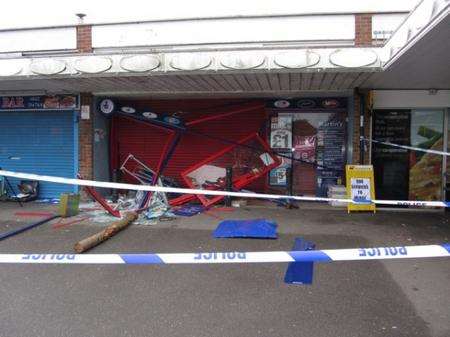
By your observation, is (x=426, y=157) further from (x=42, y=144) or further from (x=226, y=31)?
(x=42, y=144)

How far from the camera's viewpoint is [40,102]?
12.2 metres

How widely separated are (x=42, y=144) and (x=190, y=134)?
3888 mm

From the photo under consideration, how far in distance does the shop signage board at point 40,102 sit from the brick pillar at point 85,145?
36 cm

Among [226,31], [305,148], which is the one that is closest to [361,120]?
[305,148]

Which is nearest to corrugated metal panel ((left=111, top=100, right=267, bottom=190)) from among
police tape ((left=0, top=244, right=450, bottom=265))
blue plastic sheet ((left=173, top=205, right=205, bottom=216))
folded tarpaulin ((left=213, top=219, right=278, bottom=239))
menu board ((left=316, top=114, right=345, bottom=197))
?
menu board ((left=316, top=114, right=345, bottom=197))

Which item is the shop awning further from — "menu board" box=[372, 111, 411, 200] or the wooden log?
the wooden log

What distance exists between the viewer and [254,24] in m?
10.7

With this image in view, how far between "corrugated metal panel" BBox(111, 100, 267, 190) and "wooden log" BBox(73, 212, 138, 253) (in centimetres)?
333

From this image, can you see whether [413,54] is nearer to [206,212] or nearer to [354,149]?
[354,149]

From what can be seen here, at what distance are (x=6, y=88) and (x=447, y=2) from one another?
10.3 meters

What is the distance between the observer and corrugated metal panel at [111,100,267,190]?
12164mm

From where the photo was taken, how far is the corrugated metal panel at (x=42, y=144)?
40.2ft

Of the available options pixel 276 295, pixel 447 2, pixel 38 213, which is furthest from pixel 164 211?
pixel 447 2

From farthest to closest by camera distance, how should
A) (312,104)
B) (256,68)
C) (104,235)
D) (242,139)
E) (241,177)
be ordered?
(242,139) < (312,104) < (241,177) < (256,68) < (104,235)
